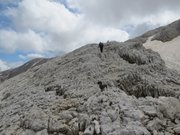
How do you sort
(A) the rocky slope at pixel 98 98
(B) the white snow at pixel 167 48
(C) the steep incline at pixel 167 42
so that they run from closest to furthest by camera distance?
(A) the rocky slope at pixel 98 98 → (B) the white snow at pixel 167 48 → (C) the steep incline at pixel 167 42

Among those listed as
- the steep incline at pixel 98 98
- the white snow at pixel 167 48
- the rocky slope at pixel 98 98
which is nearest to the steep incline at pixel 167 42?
the white snow at pixel 167 48

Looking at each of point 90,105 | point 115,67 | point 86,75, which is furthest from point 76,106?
point 115,67

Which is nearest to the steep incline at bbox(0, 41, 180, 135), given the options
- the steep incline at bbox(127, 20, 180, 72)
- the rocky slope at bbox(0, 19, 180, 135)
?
the rocky slope at bbox(0, 19, 180, 135)

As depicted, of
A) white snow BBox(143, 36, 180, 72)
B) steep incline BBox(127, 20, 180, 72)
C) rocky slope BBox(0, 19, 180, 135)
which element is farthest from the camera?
steep incline BBox(127, 20, 180, 72)

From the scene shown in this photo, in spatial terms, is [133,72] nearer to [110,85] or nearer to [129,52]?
[110,85]

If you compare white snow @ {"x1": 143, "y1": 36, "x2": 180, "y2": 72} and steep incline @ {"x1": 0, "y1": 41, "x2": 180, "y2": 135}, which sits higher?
white snow @ {"x1": 143, "y1": 36, "x2": 180, "y2": 72}

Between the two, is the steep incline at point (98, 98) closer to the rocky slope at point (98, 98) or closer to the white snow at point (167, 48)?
the rocky slope at point (98, 98)

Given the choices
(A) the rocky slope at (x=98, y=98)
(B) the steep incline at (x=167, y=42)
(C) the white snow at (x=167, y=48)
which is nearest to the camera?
(A) the rocky slope at (x=98, y=98)

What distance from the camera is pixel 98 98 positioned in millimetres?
18562

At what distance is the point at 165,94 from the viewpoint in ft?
66.5

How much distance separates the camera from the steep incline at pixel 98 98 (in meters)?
16.6

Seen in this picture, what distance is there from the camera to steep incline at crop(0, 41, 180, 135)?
652 inches

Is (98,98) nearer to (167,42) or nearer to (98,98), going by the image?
(98,98)

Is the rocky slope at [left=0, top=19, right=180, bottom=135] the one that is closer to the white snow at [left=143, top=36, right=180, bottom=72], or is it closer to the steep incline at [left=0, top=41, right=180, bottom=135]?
the steep incline at [left=0, top=41, right=180, bottom=135]
